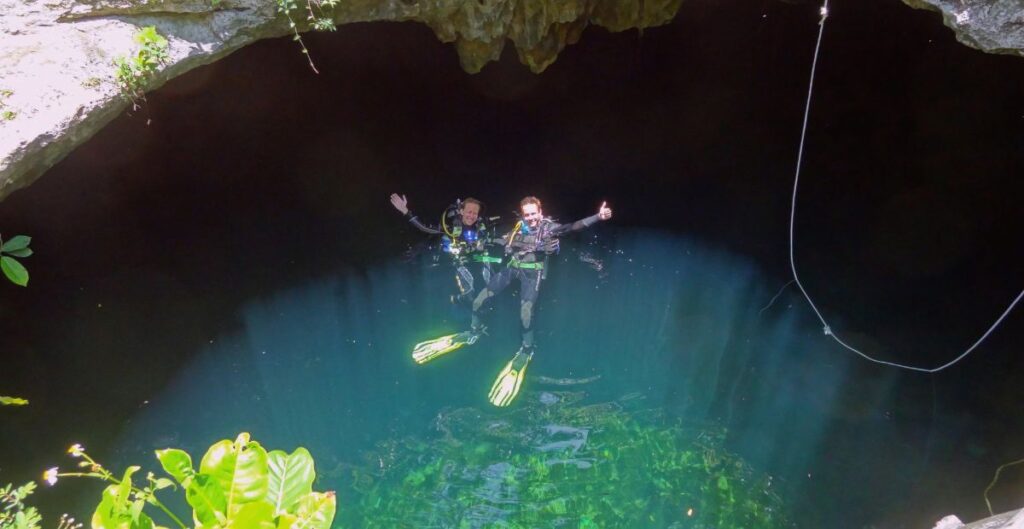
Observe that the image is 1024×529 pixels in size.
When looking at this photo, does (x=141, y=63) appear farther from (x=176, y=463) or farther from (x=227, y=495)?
(x=227, y=495)

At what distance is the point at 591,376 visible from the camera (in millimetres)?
5605

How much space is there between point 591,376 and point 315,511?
4.24 metres

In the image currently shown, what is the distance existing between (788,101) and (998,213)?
106 inches

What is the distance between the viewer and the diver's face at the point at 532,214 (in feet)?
16.1

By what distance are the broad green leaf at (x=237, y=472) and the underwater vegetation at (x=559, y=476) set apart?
322 cm

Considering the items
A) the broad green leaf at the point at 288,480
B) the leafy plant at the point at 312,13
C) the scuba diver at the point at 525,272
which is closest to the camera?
the broad green leaf at the point at 288,480

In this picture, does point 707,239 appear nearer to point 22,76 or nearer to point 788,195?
point 788,195

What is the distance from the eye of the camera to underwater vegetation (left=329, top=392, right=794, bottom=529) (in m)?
4.51

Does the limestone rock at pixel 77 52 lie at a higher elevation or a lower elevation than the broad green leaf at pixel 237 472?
higher

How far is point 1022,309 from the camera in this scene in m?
5.20

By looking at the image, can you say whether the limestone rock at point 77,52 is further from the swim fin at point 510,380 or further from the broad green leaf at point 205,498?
the swim fin at point 510,380

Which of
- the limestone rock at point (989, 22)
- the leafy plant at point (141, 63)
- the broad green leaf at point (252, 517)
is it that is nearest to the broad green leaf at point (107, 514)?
the broad green leaf at point (252, 517)

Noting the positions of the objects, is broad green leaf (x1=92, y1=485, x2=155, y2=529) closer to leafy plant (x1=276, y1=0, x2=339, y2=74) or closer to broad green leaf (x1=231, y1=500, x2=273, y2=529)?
broad green leaf (x1=231, y1=500, x2=273, y2=529)

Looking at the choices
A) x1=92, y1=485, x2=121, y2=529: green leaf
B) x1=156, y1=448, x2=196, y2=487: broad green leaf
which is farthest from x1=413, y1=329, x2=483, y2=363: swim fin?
x1=92, y1=485, x2=121, y2=529: green leaf
